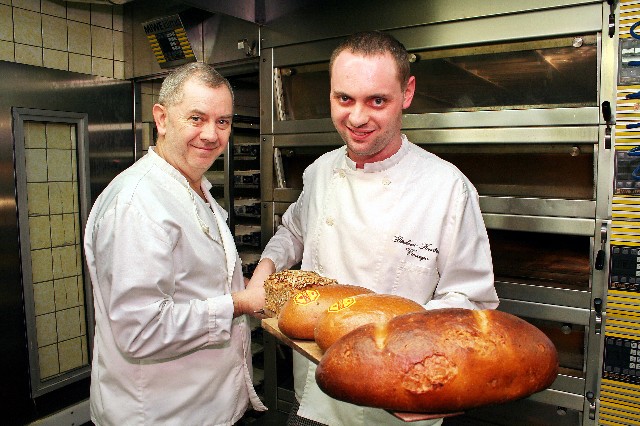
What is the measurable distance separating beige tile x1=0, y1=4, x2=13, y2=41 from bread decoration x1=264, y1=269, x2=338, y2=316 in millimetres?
2264

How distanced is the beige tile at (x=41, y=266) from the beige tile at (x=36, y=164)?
42cm

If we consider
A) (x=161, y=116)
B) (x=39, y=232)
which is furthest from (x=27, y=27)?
(x=161, y=116)

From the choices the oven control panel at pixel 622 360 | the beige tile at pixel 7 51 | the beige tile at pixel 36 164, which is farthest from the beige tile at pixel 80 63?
the oven control panel at pixel 622 360

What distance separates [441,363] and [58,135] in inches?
110

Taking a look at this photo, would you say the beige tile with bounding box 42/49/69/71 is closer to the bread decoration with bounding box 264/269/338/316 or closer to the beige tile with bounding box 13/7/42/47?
the beige tile with bounding box 13/7/42/47

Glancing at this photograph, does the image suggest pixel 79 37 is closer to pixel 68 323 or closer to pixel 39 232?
pixel 39 232

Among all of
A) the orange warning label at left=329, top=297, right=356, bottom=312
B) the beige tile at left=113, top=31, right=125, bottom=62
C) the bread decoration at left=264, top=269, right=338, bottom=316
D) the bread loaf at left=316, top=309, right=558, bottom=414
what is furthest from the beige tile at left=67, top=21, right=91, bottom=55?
the bread loaf at left=316, top=309, right=558, bottom=414

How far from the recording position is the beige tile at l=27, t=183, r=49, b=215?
2.79m

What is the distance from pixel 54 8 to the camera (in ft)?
9.56

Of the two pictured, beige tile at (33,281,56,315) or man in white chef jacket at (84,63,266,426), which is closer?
man in white chef jacket at (84,63,266,426)

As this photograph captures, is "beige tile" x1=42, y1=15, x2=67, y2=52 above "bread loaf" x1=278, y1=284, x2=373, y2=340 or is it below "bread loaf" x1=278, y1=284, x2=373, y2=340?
above

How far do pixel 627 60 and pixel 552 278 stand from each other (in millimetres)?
849

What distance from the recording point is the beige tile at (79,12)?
9.83 ft

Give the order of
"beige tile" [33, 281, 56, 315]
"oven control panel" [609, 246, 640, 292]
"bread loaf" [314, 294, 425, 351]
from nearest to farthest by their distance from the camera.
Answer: "bread loaf" [314, 294, 425, 351], "oven control panel" [609, 246, 640, 292], "beige tile" [33, 281, 56, 315]
